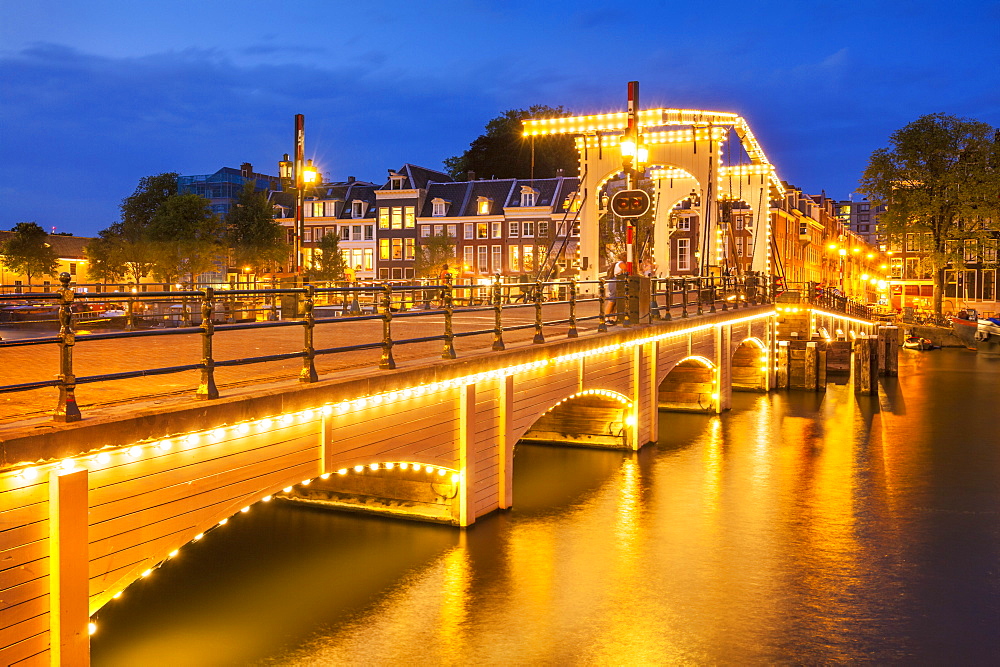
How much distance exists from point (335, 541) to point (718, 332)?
49.8 ft

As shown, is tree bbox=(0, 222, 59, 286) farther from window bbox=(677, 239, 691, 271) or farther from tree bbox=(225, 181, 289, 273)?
window bbox=(677, 239, 691, 271)

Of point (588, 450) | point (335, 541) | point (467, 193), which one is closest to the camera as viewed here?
point (335, 541)

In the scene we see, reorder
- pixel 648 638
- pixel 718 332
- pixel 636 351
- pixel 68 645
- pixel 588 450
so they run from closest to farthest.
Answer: pixel 68 645, pixel 648 638, pixel 636 351, pixel 588 450, pixel 718 332

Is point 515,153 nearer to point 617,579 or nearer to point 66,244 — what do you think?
point 66,244

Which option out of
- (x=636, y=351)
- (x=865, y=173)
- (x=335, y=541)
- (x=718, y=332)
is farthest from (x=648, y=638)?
(x=865, y=173)

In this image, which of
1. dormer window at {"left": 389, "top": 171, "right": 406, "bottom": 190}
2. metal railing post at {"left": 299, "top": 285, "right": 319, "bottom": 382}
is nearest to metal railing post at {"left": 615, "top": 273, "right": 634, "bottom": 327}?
metal railing post at {"left": 299, "top": 285, "right": 319, "bottom": 382}

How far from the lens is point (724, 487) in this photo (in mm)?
17875

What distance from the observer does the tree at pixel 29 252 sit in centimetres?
5666

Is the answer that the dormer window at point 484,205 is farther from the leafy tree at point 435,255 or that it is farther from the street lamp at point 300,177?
the street lamp at point 300,177

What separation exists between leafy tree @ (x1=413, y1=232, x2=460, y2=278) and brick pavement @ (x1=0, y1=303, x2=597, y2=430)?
160ft

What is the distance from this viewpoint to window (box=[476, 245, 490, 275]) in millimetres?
70531

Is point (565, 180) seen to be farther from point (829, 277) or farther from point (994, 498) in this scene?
point (994, 498)

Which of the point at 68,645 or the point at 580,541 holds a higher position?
the point at 68,645

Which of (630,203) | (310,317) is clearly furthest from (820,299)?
(310,317)
